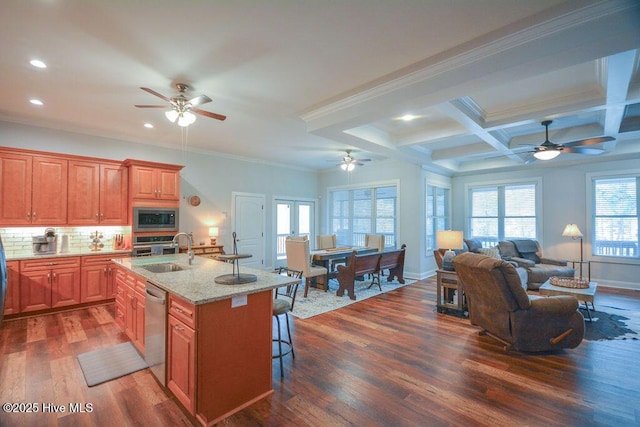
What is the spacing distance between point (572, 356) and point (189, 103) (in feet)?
15.8

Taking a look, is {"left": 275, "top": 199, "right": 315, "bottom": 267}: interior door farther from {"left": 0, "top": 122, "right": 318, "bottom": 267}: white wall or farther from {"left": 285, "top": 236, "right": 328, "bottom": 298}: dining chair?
{"left": 285, "top": 236, "right": 328, "bottom": 298}: dining chair

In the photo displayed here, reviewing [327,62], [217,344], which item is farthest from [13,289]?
[327,62]

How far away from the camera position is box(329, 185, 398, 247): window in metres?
7.50

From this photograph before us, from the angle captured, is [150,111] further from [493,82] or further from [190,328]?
[493,82]

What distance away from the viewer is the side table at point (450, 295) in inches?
171

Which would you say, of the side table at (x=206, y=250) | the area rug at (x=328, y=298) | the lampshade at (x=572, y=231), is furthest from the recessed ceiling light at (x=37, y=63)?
the lampshade at (x=572, y=231)

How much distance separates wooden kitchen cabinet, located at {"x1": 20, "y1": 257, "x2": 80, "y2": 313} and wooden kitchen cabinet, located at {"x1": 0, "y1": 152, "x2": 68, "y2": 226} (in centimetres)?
66

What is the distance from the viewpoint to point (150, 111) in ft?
13.6

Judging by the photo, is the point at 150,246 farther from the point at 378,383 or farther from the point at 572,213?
the point at 572,213

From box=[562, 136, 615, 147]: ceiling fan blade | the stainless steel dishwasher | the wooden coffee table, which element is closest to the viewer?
the stainless steel dishwasher

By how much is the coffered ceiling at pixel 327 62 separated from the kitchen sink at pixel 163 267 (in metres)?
2.01

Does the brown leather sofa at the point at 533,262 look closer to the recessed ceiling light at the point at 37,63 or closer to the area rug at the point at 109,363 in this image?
the area rug at the point at 109,363

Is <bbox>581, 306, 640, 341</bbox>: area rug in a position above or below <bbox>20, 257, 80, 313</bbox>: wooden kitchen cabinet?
below

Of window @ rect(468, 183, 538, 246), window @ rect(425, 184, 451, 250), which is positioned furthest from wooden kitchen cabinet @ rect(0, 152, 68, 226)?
window @ rect(468, 183, 538, 246)
